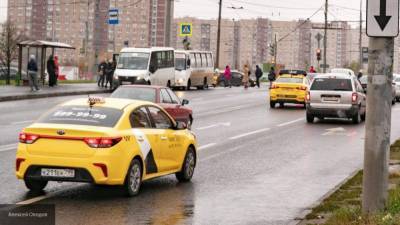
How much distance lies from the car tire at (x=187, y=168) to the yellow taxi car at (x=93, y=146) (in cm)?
101

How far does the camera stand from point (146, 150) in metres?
11.2

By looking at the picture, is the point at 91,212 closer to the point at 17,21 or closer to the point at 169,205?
the point at 169,205

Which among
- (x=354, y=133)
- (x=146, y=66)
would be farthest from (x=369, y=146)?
(x=146, y=66)

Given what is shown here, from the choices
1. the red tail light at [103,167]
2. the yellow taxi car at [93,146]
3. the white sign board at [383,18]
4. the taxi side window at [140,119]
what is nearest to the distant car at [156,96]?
the taxi side window at [140,119]

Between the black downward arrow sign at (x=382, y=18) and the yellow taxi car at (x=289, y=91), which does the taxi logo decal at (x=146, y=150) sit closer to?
the black downward arrow sign at (x=382, y=18)

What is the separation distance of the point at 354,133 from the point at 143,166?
13481 millimetres

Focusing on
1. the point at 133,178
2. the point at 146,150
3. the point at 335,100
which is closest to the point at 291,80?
the point at 335,100

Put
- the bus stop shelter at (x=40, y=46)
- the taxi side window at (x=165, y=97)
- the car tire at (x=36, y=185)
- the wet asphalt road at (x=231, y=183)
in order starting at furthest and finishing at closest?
the bus stop shelter at (x=40, y=46)
the taxi side window at (x=165, y=97)
the car tire at (x=36, y=185)
the wet asphalt road at (x=231, y=183)

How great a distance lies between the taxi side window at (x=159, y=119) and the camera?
470 inches

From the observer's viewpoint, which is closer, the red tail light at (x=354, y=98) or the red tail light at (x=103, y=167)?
the red tail light at (x=103, y=167)

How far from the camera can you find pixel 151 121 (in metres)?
11.8

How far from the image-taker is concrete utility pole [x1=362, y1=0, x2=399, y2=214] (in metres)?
8.27

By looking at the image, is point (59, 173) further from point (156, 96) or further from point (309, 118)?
point (309, 118)

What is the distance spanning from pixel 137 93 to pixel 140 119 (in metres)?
9.06
